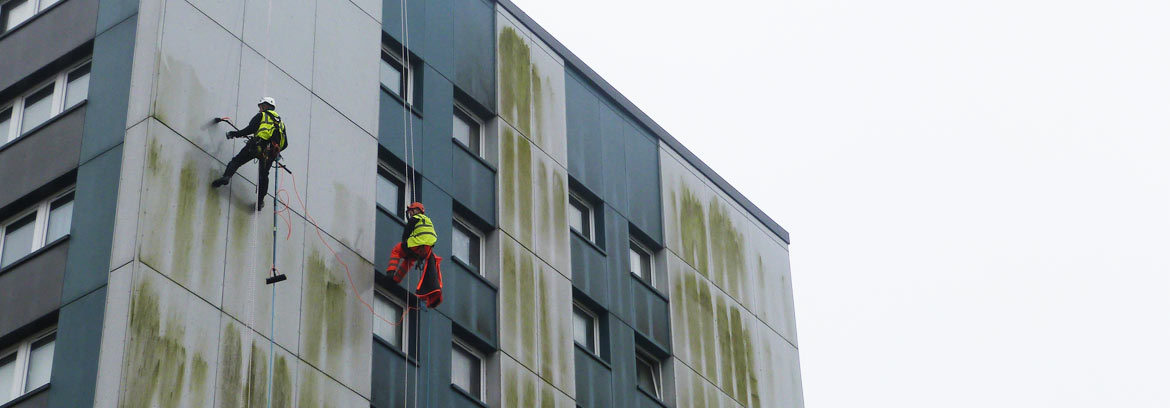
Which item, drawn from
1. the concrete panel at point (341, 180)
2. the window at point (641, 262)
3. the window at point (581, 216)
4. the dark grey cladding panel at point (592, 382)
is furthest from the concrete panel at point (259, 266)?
the window at point (641, 262)

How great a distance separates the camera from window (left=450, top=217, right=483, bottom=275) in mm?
35406

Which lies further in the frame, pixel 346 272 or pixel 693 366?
pixel 693 366

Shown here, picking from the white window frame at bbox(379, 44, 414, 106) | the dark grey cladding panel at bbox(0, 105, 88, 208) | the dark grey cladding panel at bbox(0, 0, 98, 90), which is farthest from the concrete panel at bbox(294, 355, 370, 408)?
the white window frame at bbox(379, 44, 414, 106)

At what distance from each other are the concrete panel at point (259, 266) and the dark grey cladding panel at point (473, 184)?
5615 millimetres

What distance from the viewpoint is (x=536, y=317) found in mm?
35969

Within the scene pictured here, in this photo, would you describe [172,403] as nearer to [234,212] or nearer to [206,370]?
[206,370]

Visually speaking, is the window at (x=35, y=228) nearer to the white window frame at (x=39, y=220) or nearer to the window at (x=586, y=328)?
the white window frame at (x=39, y=220)

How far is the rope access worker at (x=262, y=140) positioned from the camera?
29.0 m

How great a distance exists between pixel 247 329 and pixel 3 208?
4.72 metres

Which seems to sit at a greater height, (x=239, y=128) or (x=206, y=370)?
(x=239, y=128)

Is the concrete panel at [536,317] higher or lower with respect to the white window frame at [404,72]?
lower

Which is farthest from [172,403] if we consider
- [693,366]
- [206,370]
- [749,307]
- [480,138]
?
[749,307]

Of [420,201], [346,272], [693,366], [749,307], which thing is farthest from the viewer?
[749,307]

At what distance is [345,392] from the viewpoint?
30.0 m
